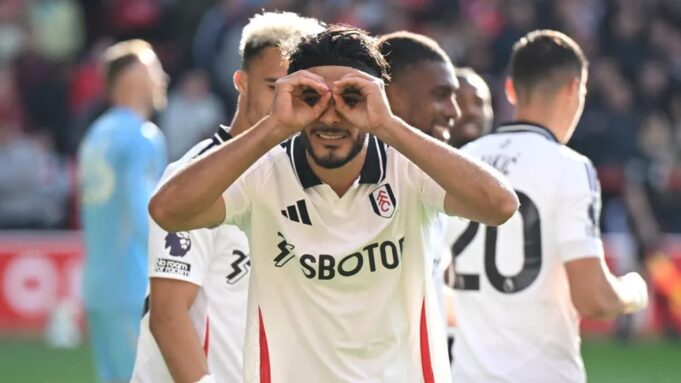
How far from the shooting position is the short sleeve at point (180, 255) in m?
5.59

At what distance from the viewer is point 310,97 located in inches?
179

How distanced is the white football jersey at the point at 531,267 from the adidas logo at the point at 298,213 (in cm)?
177

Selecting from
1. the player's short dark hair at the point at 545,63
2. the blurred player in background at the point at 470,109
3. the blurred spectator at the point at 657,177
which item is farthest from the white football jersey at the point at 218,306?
the blurred spectator at the point at 657,177

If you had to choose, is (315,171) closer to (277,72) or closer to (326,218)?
(326,218)

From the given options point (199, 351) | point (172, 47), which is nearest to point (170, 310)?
point (199, 351)

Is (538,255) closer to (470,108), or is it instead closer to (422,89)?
(422,89)

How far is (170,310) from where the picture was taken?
18.0ft

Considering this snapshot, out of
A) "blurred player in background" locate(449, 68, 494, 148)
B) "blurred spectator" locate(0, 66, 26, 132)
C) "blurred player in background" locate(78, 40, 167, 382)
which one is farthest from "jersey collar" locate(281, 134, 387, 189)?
"blurred spectator" locate(0, 66, 26, 132)

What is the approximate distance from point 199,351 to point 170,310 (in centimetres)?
21

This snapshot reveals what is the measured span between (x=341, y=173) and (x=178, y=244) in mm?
1055

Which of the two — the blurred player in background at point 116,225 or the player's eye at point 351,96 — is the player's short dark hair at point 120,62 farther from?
the player's eye at point 351,96

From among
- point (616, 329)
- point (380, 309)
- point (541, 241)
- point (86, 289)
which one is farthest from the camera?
point (616, 329)

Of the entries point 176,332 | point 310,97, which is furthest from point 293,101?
point 176,332

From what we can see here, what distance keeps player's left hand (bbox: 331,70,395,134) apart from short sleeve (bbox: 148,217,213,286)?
128 cm
